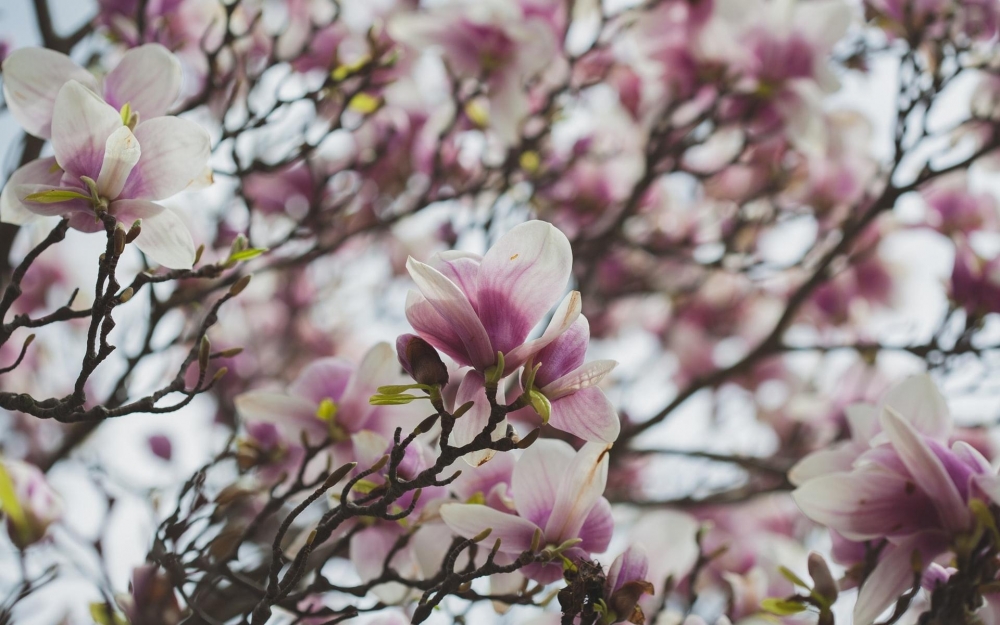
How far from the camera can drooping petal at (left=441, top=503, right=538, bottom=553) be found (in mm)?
883

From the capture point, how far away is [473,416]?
0.82 metres

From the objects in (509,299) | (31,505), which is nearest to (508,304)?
(509,299)

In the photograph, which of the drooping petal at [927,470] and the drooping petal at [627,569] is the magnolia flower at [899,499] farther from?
the drooping petal at [627,569]

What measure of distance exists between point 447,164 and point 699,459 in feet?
3.44

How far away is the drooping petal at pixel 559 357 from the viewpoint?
0.79 metres

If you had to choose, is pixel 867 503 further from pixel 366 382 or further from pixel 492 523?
pixel 366 382

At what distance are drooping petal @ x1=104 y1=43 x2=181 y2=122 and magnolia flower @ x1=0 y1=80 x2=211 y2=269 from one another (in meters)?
0.06

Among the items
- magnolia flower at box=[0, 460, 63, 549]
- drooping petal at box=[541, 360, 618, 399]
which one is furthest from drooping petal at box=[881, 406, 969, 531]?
magnolia flower at box=[0, 460, 63, 549]

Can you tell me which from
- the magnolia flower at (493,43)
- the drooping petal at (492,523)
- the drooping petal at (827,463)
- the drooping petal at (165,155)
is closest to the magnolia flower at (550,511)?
the drooping petal at (492,523)

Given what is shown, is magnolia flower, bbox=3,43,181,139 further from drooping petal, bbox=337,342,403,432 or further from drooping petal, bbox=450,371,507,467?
drooping petal, bbox=450,371,507,467

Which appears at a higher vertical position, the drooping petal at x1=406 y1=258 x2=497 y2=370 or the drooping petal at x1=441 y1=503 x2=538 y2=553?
the drooping petal at x1=406 y1=258 x2=497 y2=370

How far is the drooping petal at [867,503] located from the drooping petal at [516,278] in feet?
1.30

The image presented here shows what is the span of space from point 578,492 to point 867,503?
32cm

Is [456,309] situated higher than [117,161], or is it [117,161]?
[117,161]
